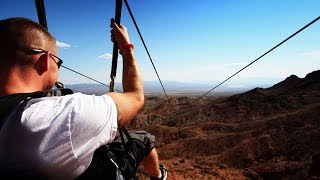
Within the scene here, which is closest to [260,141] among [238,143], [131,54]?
[238,143]

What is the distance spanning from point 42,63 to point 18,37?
0.20 meters

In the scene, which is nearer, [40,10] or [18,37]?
[18,37]

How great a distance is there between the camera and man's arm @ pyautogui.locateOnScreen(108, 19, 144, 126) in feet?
6.27

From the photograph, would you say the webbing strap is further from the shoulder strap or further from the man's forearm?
the shoulder strap

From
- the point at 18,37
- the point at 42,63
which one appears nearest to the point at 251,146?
the point at 42,63

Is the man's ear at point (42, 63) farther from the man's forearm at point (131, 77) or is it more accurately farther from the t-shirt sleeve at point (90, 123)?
the man's forearm at point (131, 77)

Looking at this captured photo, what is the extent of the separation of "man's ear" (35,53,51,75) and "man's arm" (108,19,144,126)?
1.39 ft

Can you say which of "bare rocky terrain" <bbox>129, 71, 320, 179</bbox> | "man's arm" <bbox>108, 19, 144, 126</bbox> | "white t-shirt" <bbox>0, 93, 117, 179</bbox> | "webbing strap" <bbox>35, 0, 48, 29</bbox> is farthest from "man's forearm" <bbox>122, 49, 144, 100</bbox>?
"bare rocky terrain" <bbox>129, 71, 320, 179</bbox>

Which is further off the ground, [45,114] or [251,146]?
[45,114]

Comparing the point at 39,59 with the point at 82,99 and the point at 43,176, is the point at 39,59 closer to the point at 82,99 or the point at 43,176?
the point at 82,99

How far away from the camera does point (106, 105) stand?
5.77ft

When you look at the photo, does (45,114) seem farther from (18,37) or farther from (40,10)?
(40,10)

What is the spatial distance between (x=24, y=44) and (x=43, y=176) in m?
0.76

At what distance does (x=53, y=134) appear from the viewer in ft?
5.11
